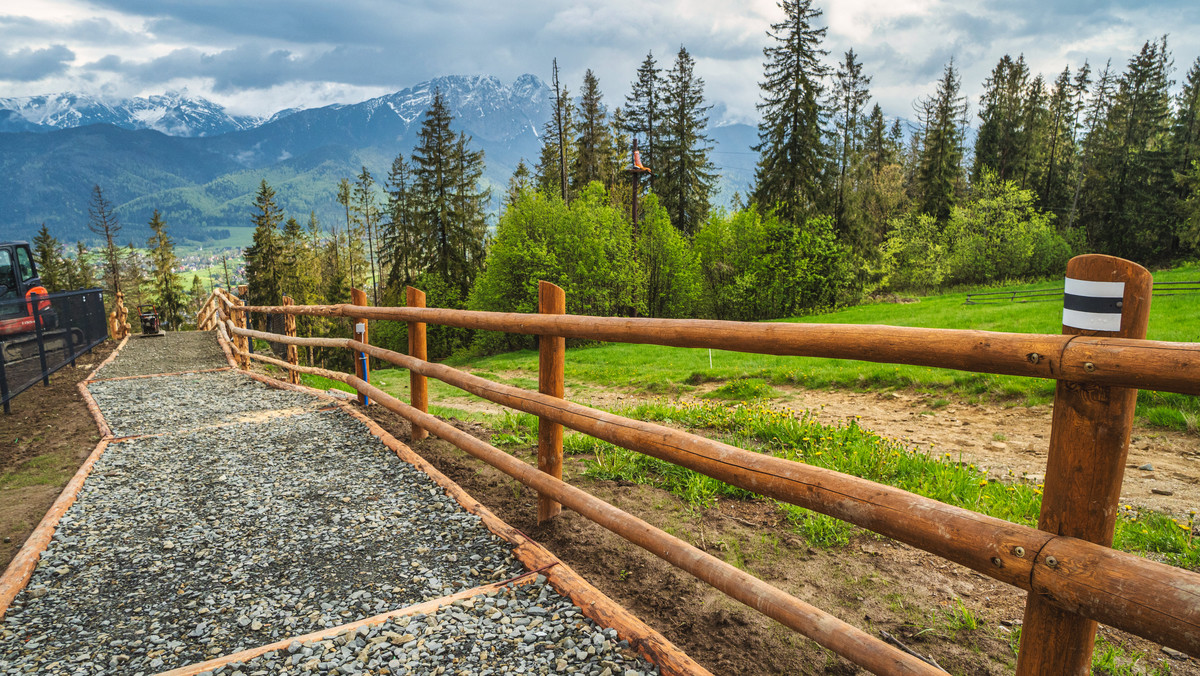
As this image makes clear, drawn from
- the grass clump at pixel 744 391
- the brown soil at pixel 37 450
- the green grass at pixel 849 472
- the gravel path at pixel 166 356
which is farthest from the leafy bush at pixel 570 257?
the green grass at pixel 849 472

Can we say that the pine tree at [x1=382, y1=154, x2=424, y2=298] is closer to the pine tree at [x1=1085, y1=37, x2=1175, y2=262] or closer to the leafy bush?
the leafy bush

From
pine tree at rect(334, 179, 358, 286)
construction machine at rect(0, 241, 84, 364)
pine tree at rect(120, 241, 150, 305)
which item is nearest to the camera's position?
construction machine at rect(0, 241, 84, 364)

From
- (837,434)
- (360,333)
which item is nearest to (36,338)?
(360,333)

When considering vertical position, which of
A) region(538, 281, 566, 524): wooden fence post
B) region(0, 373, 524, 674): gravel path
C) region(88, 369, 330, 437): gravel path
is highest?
region(538, 281, 566, 524): wooden fence post

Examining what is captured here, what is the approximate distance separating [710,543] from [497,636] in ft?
4.99

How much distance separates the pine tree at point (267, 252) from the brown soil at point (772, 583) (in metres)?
47.1

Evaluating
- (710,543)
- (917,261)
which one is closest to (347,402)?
(710,543)

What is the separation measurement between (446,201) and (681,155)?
52.9 ft

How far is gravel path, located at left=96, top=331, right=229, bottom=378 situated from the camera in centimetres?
1271

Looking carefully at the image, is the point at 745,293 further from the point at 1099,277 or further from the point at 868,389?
the point at 1099,277

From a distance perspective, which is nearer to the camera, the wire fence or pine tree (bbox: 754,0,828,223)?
the wire fence

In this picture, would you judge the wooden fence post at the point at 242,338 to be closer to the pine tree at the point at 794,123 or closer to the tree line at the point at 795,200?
the tree line at the point at 795,200

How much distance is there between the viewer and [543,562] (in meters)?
3.52

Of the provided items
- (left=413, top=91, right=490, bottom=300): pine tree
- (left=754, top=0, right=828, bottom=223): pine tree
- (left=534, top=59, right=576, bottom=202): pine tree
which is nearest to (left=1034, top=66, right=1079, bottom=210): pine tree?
(left=754, top=0, right=828, bottom=223): pine tree
